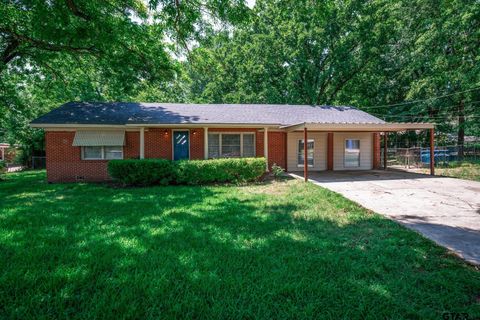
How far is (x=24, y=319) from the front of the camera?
2.27 m

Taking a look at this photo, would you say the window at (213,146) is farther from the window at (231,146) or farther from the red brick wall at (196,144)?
the red brick wall at (196,144)

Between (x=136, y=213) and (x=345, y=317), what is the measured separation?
5029mm

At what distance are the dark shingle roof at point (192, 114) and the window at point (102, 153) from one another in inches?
54.9

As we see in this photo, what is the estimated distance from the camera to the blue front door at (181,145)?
42.3 ft

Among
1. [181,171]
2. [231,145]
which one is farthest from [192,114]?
[181,171]

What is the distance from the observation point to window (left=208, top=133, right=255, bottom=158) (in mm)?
13281

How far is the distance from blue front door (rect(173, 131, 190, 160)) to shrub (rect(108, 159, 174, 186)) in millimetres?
2681

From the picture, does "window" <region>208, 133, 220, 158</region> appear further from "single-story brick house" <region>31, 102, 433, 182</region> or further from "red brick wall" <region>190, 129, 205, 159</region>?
"red brick wall" <region>190, 129, 205, 159</region>

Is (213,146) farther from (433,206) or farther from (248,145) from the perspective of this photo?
(433,206)

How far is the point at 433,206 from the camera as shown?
20.3 ft

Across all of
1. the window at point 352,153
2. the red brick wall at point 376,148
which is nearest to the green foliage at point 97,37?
the window at point 352,153

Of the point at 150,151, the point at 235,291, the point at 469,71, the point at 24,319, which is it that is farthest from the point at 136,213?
the point at 469,71

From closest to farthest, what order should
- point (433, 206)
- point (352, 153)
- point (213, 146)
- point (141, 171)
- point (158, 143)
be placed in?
point (433, 206) → point (141, 171) → point (158, 143) → point (213, 146) → point (352, 153)

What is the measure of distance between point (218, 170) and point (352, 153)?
9.09 meters
